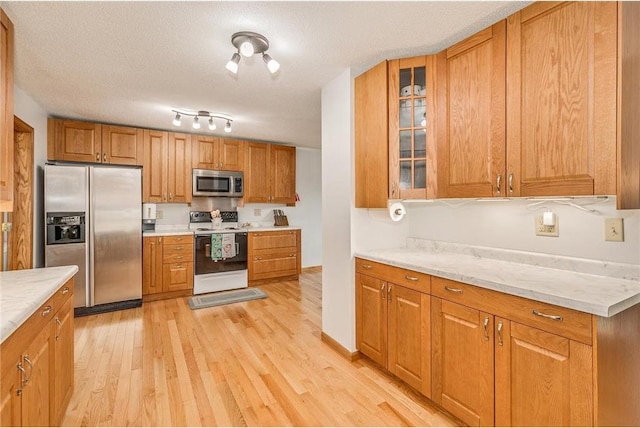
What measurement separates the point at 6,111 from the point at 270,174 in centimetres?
347

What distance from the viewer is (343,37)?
195cm

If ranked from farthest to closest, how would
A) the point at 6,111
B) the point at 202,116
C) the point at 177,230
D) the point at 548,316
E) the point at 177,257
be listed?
1. the point at 177,230
2. the point at 177,257
3. the point at 202,116
4. the point at 6,111
5. the point at 548,316

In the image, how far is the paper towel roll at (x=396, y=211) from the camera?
248 cm

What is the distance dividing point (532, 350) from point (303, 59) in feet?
7.39

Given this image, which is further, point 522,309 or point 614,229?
point 614,229

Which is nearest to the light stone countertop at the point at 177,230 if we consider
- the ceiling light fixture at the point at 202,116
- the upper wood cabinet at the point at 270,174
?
the upper wood cabinet at the point at 270,174

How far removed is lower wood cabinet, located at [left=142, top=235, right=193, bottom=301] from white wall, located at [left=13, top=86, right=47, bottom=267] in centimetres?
100

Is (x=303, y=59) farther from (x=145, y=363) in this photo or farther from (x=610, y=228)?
(x=145, y=363)

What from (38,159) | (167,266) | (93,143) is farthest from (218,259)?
(38,159)

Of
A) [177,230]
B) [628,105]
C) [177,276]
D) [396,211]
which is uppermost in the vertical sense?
[628,105]

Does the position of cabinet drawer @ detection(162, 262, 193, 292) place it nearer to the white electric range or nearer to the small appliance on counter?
the white electric range

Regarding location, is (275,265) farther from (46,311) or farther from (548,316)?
(548,316)

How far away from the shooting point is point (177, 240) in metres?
4.06

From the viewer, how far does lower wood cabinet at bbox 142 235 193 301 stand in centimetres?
389
